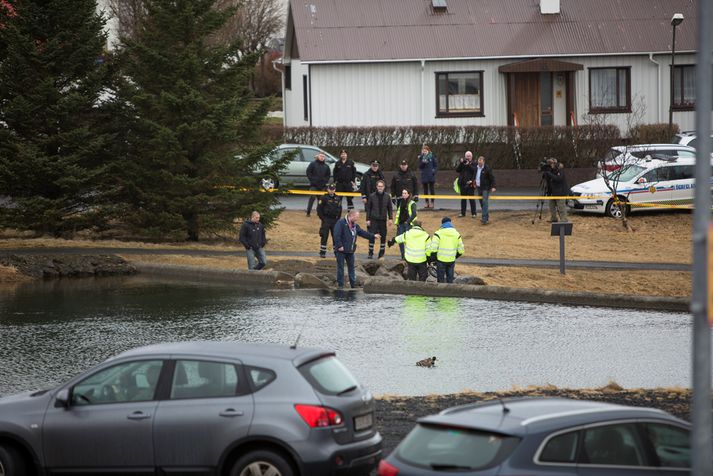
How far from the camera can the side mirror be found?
10.7 metres

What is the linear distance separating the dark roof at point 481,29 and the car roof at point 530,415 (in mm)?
40255

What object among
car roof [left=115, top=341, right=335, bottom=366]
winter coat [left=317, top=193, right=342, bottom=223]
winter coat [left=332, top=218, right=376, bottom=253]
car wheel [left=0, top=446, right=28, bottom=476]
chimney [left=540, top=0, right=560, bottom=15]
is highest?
chimney [left=540, top=0, right=560, bottom=15]

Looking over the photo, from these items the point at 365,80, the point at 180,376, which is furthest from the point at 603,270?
the point at 365,80

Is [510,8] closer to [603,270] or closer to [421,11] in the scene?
[421,11]

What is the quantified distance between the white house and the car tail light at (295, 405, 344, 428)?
38.7 m

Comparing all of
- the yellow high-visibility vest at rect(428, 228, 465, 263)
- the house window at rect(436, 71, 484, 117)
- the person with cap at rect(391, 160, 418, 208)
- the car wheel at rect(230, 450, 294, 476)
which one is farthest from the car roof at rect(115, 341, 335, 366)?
the house window at rect(436, 71, 484, 117)

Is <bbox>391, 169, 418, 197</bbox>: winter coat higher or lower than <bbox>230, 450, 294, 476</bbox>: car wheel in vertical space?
higher

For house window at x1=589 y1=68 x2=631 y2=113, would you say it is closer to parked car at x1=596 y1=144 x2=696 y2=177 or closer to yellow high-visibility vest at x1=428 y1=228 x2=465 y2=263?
parked car at x1=596 y1=144 x2=696 y2=177

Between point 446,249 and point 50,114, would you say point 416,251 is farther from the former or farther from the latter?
point 50,114

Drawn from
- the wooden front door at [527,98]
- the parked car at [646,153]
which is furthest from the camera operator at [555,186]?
the wooden front door at [527,98]

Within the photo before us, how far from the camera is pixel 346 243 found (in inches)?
974

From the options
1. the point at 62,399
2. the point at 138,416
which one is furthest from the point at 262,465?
the point at 62,399

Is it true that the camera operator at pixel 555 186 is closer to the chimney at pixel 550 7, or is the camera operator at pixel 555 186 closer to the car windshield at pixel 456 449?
the chimney at pixel 550 7

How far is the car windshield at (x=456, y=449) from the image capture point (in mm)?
8094
